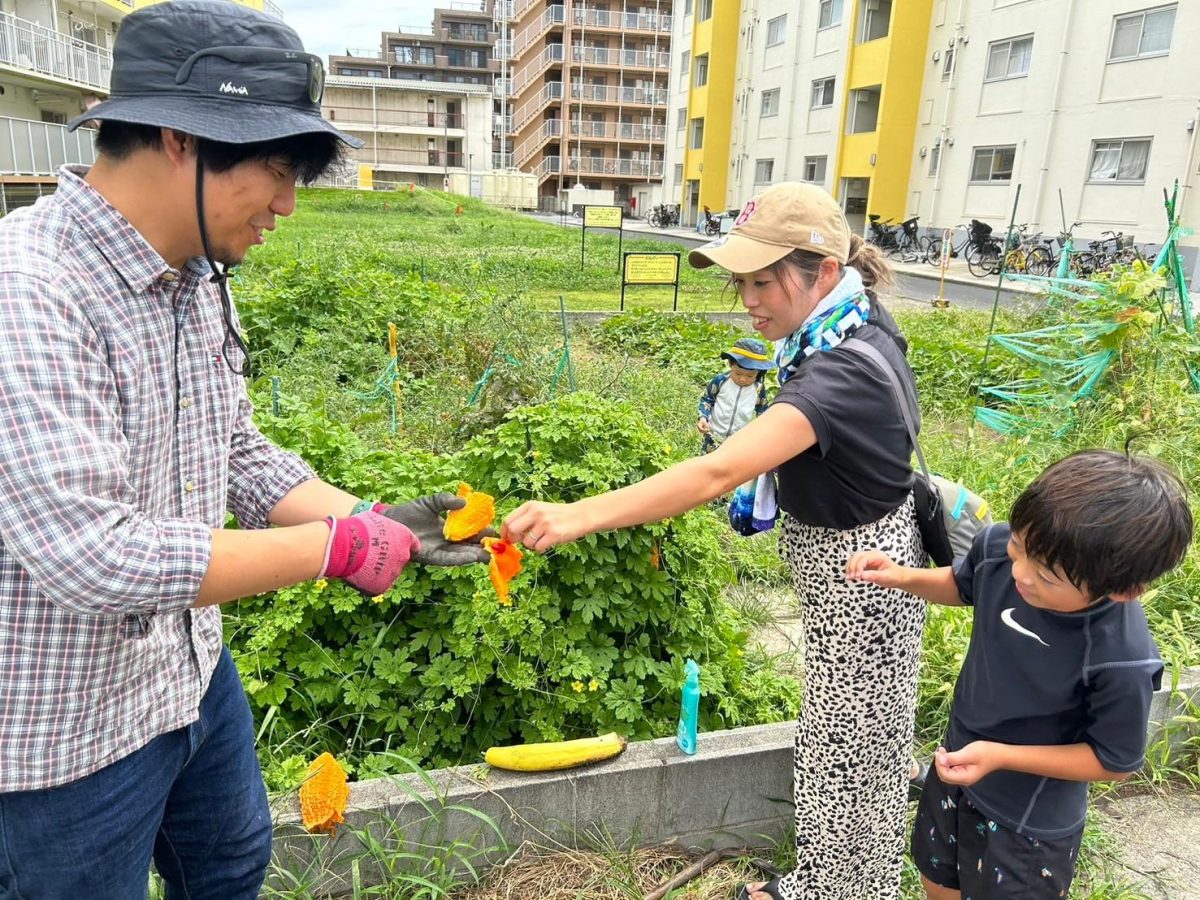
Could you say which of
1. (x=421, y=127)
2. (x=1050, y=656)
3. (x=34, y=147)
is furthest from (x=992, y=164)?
(x=421, y=127)

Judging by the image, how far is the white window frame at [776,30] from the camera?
105 ft

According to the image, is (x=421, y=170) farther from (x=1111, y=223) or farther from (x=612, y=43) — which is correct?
(x=1111, y=223)

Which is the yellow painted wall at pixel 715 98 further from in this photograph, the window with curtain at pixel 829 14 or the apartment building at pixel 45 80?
the apartment building at pixel 45 80

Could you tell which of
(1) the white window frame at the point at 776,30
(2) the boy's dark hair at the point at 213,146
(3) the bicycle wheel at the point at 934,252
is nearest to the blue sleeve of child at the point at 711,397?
(2) the boy's dark hair at the point at 213,146

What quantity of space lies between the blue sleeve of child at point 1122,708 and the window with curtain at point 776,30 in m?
34.8

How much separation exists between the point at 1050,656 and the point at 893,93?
2755 centimetres

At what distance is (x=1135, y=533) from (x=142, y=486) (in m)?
1.75

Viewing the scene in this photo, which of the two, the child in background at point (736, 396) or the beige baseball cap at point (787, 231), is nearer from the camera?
the beige baseball cap at point (787, 231)

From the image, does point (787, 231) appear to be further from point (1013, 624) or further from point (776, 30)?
point (776, 30)

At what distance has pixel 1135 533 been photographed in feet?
5.12

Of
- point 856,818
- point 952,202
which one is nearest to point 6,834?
point 856,818

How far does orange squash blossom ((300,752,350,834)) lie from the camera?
2162 mm

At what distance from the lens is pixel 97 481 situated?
3.75 feet

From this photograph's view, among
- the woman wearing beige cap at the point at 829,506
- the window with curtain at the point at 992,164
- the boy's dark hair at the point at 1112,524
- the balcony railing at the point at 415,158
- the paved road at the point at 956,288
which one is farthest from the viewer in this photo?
the balcony railing at the point at 415,158
